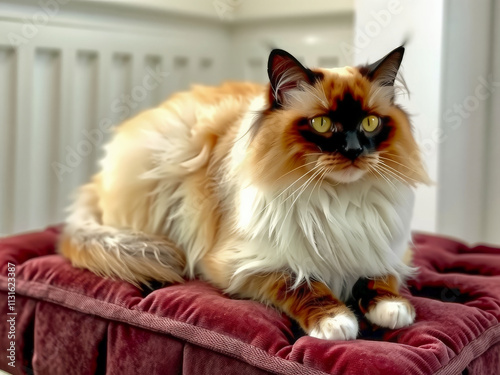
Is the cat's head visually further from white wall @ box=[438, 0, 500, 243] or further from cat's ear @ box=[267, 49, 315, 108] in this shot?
white wall @ box=[438, 0, 500, 243]

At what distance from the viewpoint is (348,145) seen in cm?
114

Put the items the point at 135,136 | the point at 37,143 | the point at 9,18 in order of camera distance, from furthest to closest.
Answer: the point at 37,143 → the point at 9,18 → the point at 135,136

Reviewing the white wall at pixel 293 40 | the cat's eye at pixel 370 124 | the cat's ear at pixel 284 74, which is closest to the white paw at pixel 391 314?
the cat's eye at pixel 370 124

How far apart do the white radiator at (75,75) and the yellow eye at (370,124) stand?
83cm

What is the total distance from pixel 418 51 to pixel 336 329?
1190 millimetres

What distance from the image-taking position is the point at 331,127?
46.0 inches

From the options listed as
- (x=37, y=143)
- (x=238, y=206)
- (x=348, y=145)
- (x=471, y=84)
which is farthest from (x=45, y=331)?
(x=471, y=84)

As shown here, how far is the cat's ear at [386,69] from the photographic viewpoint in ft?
4.01

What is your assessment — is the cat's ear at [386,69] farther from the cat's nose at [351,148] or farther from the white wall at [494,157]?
the white wall at [494,157]

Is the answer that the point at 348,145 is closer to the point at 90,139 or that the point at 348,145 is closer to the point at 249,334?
the point at 249,334

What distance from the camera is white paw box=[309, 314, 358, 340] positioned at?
1.09 m

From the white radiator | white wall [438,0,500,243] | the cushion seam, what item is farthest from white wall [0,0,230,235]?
white wall [438,0,500,243]

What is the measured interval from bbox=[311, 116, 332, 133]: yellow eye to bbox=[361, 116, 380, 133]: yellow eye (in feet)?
0.22

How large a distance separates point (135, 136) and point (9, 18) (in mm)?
694
